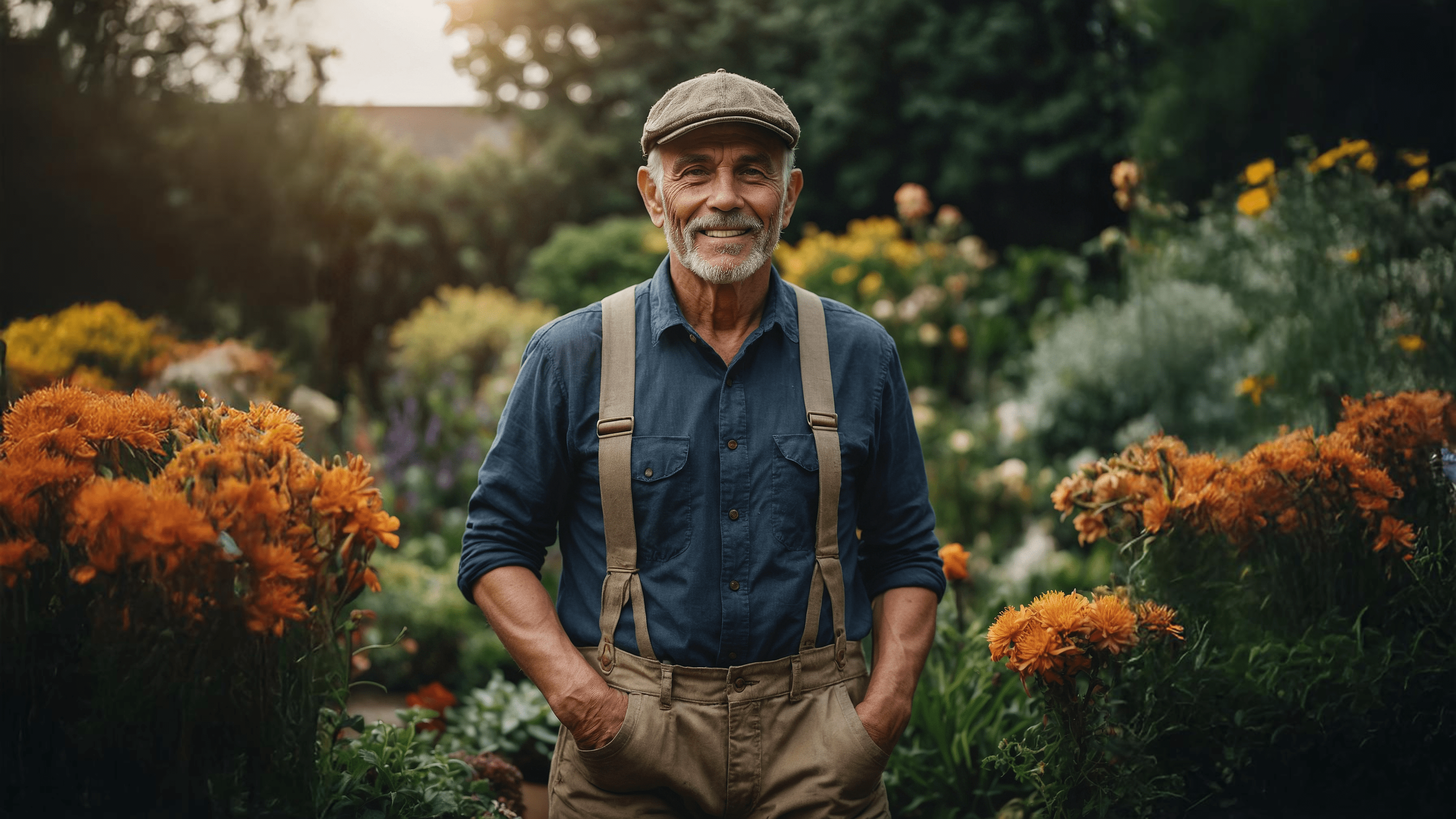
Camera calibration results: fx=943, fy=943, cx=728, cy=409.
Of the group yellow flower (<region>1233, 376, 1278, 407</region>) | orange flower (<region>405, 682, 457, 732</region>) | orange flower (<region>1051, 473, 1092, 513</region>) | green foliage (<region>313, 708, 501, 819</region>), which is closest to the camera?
green foliage (<region>313, 708, 501, 819</region>)

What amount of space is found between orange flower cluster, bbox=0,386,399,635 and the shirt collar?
0.63 metres

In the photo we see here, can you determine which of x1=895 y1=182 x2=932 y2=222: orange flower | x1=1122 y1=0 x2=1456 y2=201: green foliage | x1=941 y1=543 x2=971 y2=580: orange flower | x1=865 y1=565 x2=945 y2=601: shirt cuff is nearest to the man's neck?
x1=865 y1=565 x2=945 y2=601: shirt cuff

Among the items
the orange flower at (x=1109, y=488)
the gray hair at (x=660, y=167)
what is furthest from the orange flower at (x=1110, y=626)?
the gray hair at (x=660, y=167)

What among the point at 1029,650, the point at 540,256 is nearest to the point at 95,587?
the point at 1029,650

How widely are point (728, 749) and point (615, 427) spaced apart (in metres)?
0.64

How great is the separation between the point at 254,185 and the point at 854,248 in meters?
4.38

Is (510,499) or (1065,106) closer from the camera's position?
(510,499)

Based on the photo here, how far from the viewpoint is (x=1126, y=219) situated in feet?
30.5

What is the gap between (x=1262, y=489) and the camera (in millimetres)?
2111

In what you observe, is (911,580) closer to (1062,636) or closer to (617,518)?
(1062,636)

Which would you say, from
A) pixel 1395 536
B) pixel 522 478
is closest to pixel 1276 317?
pixel 1395 536

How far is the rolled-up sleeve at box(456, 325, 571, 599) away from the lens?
180 cm

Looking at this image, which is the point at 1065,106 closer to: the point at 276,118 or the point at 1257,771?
the point at 276,118

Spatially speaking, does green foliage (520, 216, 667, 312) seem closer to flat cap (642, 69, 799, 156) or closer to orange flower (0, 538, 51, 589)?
flat cap (642, 69, 799, 156)
